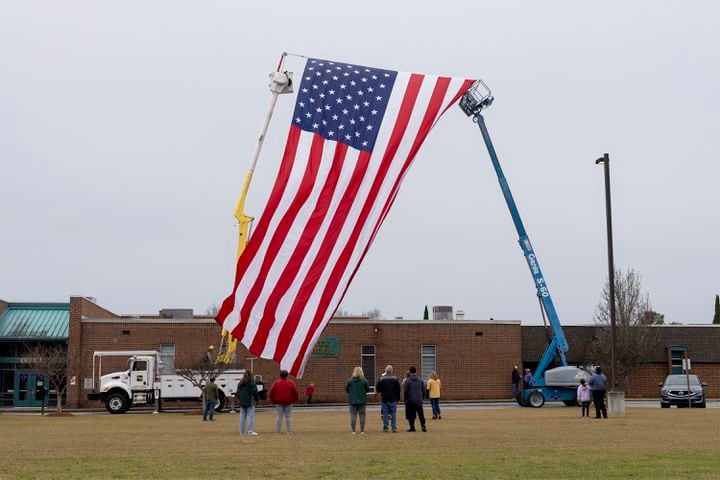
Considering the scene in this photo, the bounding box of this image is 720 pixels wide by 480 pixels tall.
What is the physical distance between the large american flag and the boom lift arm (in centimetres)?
2300

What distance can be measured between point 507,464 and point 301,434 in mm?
9508

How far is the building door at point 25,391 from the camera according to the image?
5634 centimetres

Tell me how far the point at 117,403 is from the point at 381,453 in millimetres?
28801

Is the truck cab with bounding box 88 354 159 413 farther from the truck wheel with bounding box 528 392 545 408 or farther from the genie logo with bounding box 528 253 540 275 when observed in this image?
the genie logo with bounding box 528 253 540 275

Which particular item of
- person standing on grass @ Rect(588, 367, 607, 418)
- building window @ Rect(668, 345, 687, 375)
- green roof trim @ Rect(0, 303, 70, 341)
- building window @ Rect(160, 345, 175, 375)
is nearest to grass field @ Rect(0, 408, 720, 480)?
person standing on grass @ Rect(588, 367, 607, 418)

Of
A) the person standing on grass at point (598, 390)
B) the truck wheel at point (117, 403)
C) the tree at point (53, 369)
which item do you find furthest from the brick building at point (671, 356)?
the person standing on grass at point (598, 390)

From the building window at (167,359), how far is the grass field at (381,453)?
21093 mm

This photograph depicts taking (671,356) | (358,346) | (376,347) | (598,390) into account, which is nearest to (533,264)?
(598,390)

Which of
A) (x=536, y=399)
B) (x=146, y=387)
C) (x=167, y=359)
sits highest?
(x=167, y=359)

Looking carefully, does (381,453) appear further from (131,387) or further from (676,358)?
(676,358)

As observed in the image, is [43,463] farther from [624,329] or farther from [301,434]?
[624,329]

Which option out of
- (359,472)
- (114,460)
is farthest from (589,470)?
(114,460)

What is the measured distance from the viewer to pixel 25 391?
2232 inches

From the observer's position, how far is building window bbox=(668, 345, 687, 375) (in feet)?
188
